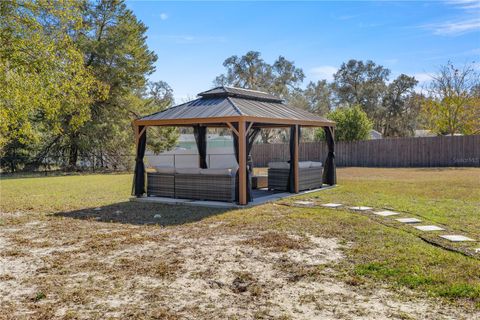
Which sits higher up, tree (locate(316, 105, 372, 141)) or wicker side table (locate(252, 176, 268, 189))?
tree (locate(316, 105, 372, 141))

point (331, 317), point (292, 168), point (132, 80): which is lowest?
point (331, 317)

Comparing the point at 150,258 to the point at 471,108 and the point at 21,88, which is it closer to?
the point at 21,88

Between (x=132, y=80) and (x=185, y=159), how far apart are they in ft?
19.8

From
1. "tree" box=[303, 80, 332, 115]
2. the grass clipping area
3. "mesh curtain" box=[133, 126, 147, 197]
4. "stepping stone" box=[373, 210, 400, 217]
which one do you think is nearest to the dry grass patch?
the grass clipping area

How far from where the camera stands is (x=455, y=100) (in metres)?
24.3

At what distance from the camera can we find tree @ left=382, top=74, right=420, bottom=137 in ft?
118

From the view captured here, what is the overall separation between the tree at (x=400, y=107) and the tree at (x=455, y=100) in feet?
32.3

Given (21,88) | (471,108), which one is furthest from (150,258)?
(471,108)

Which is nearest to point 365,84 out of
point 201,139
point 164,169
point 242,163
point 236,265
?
point 201,139

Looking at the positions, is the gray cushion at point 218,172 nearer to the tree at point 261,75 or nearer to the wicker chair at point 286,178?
the wicker chair at point 286,178

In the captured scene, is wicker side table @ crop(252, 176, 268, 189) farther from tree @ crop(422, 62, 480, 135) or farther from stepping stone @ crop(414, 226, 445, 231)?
tree @ crop(422, 62, 480, 135)

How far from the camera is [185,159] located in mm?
25141

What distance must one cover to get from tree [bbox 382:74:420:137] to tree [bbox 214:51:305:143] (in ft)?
27.0

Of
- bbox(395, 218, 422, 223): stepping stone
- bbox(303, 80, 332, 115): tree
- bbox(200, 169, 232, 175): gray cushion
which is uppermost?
bbox(303, 80, 332, 115): tree
